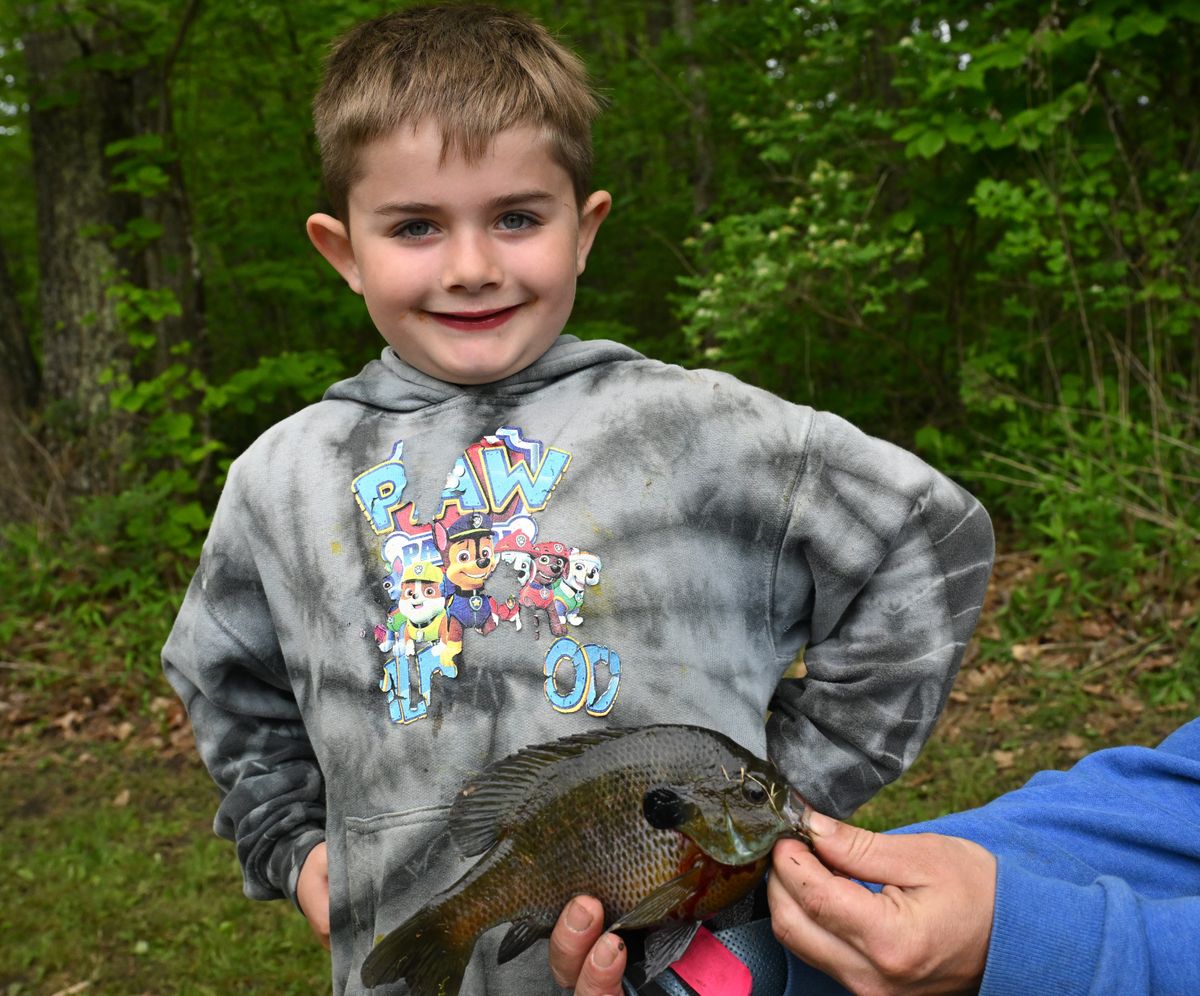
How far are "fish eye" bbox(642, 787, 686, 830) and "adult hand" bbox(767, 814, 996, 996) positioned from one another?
5.2 inches

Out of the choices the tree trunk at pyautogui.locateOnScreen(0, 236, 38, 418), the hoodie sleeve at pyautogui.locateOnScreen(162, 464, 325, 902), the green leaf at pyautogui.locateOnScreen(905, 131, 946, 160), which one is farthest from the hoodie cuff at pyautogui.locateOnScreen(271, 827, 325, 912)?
the tree trunk at pyautogui.locateOnScreen(0, 236, 38, 418)

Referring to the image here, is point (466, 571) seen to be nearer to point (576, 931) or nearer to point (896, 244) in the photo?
point (576, 931)

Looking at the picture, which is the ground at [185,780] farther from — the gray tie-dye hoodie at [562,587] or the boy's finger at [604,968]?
the boy's finger at [604,968]

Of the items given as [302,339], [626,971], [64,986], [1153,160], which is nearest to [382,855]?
[626,971]

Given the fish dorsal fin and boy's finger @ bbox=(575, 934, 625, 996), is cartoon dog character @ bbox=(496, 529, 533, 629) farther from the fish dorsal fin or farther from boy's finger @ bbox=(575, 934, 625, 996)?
boy's finger @ bbox=(575, 934, 625, 996)

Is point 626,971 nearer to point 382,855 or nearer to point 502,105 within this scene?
point 382,855

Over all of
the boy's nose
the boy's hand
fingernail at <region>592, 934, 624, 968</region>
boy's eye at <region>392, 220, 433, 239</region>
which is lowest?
the boy's hand

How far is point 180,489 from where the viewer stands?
7.23 m

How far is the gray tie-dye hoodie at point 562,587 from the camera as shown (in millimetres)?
1695

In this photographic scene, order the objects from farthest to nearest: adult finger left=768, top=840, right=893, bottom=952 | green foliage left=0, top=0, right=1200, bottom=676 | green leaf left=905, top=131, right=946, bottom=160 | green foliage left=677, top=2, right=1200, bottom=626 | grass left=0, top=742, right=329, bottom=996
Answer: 1. green leaf left=905, top=131, right=946, bottom=160
2. green foliage left=0, top=0, right=1200, bottom=676
3. green foliage left=677, top=2, right=1200, bottom=626
4. grass left=0, top=742, right=329, bottom=996
5. adult finger left=768, top=840, right=893, bottom=952

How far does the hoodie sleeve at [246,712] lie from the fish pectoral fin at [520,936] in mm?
521

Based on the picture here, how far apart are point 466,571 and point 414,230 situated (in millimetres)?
543

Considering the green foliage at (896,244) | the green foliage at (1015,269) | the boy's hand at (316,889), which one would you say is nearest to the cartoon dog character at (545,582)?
the boy's hand at (316,889)

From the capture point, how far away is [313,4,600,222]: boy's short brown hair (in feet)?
5.78
